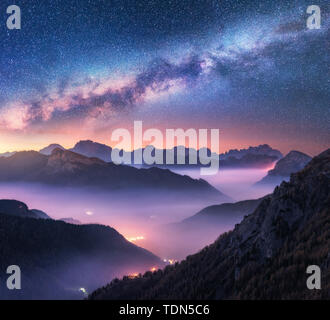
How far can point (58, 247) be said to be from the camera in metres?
188

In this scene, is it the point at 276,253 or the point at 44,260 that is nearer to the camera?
the point at 276,253

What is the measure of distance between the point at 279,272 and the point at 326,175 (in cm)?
1671

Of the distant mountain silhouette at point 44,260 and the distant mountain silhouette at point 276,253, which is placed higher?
the distant mountain silhouette at point 276,253

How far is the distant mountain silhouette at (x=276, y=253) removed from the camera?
19.0 m

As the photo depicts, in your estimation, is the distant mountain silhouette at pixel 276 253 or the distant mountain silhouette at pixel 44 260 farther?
the distant mountain silhouette at pixel 44 260

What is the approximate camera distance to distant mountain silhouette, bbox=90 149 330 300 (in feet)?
62.4

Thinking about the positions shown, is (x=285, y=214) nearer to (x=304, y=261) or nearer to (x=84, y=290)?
(x=304, y=261)

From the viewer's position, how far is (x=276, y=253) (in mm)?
25188

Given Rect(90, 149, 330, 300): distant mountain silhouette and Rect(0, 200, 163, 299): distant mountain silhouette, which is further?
Rect(0, 200, 163, 299): distant mountain silhouette

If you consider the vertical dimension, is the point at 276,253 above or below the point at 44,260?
above

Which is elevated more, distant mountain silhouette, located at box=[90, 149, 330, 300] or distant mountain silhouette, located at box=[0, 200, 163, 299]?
distant mountain silhouette, located at box=[90, 149, 330, 300]
